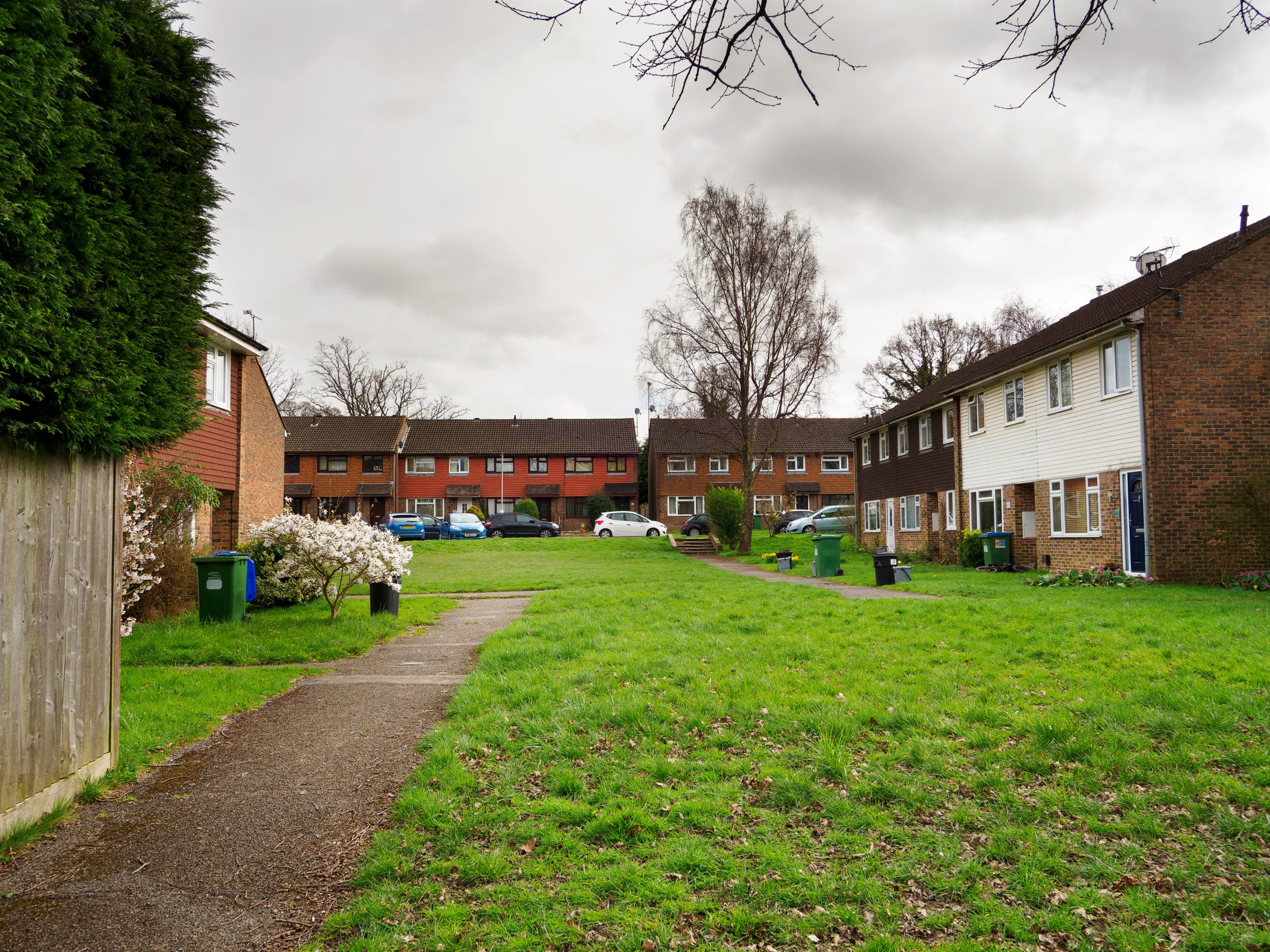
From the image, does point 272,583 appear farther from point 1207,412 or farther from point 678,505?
point 678,505

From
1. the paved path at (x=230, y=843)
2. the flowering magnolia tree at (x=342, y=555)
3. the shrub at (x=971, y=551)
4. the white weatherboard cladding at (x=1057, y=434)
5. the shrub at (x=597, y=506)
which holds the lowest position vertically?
the paved path at (x=230, y=843)

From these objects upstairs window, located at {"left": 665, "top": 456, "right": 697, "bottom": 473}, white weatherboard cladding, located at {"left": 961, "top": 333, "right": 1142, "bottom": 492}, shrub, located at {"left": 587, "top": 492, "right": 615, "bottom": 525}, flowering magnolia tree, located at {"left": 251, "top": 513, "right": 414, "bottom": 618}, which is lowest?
flowering magnolia tree, located at {"left": 251, "top": 513, "right": 414, "bottom": 618}

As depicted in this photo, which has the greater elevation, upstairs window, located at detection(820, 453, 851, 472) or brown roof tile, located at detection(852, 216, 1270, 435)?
brown roof tile, located at detection(852, 216, 1270, 435)

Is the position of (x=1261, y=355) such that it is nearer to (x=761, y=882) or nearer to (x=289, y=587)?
(x=761, y=882)

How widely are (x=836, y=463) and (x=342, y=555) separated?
50.4 metres

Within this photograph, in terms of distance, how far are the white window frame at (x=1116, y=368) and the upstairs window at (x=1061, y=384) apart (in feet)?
4.56

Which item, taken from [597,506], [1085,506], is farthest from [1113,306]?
[597,506]

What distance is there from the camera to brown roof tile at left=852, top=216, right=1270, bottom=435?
57.4 feet

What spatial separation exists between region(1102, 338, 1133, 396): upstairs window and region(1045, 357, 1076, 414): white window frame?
1.37m

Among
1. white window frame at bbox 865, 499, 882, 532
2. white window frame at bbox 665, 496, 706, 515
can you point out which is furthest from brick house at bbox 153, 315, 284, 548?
white window frame at bbox 665, 496, 706, 515

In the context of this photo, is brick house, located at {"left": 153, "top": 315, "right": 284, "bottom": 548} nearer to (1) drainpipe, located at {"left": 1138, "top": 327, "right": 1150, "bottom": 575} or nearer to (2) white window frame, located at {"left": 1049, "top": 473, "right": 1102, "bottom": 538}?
(1) drainpipe, located at {"left": 1138, "top": 327, "right": 1150, "bottom": 575}

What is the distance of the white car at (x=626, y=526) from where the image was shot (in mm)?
47031

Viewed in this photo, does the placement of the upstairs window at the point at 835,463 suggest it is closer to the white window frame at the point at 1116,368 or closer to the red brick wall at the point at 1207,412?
the white window frame at the point at 1116,368

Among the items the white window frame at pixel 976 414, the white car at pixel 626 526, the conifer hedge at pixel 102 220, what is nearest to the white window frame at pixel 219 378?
the conifer hedge at pixel 102 220
